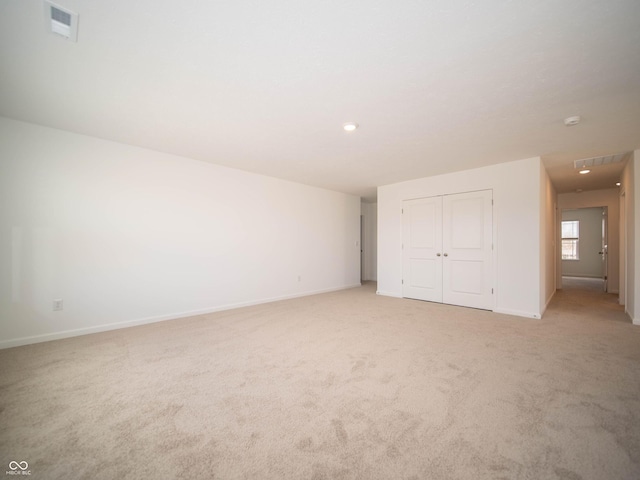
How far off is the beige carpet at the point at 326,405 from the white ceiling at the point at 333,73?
2519mm

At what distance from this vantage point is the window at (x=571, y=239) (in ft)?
32.5

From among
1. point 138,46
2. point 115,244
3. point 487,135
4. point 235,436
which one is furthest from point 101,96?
point 487,135

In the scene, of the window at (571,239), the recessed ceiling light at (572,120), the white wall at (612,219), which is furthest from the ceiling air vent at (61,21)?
the window at (571,239)

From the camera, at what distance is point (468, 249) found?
5.01m

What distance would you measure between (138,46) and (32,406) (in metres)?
2.70

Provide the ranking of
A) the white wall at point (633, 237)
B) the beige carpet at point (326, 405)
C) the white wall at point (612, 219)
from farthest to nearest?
the white wall at point (612, 219), the white wall at point (633, 237), the beige carpet at point (326, 405)

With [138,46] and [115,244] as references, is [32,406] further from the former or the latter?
[138,46]

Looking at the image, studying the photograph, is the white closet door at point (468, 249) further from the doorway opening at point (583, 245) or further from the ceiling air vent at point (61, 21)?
the doorway opening at point (583, 245)

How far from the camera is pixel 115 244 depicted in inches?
147

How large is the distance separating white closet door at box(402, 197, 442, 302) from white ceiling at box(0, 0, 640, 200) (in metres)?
1.91

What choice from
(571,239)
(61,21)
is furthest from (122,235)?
(571,239)

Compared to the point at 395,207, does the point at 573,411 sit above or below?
below

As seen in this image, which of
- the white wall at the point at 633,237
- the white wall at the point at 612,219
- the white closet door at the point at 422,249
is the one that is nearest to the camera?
the white wall at the point at 633,237

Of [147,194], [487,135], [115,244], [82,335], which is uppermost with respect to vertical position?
[487,135]
